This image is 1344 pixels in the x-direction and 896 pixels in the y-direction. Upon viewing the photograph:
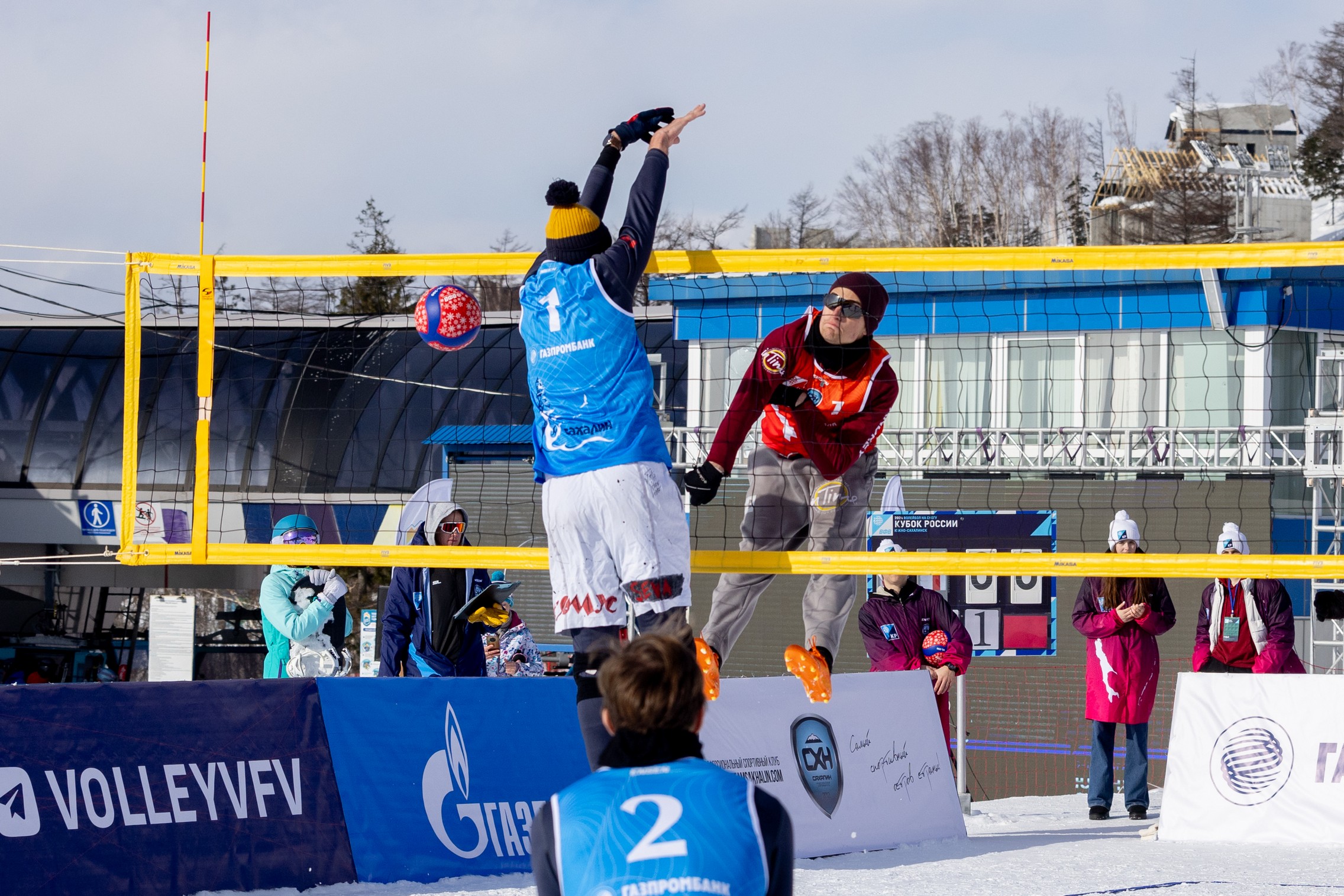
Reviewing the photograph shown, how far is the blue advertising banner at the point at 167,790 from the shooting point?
15.1 ft

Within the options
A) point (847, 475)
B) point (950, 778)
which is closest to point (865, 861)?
point (950, 778)

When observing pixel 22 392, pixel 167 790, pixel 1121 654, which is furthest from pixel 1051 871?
pixel 22 392

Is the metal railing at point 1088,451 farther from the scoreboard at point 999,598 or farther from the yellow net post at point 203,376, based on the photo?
the yellow net post at point 203,376

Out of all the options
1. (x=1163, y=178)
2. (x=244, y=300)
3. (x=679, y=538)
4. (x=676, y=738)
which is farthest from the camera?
(x=1163, y=178)

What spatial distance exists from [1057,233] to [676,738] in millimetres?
48424

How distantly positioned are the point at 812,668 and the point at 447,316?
2.19 m

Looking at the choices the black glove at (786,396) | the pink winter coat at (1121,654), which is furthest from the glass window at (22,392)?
the black glove at (786,396)

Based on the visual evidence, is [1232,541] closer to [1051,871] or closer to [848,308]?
[1051,871]

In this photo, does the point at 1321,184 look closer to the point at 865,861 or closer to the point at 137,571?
the point at 137,571

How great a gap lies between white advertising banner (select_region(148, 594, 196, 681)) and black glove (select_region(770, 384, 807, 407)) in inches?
485

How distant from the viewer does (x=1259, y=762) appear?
22.5ft

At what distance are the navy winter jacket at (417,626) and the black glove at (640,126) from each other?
324 cm

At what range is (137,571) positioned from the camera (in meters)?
24.7

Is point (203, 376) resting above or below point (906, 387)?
below
